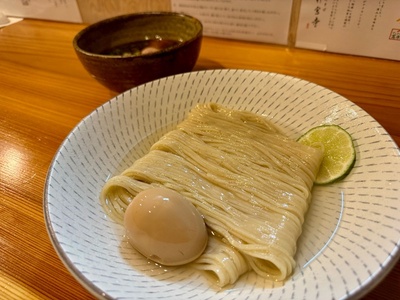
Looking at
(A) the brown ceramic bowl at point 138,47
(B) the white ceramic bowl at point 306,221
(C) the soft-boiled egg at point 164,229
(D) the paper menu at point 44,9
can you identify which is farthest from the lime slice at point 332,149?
(D) the paper menu at point 44,9

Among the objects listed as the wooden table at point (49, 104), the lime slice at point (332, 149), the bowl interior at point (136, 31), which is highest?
the bowl interior at point (136, 31)

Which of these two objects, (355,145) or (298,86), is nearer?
(355,145)

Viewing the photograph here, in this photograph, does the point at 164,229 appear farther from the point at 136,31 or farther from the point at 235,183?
the point at 136,31

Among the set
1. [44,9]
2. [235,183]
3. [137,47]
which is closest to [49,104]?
[137,47]

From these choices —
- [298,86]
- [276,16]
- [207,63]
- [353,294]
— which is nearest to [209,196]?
[353,294]

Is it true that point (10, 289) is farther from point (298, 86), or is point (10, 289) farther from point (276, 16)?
point (276, 16)

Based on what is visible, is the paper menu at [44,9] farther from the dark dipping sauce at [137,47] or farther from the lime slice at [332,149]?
the lime slice at [332,149]

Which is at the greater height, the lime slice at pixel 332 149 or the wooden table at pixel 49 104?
the lime slice at pixel 332 149
